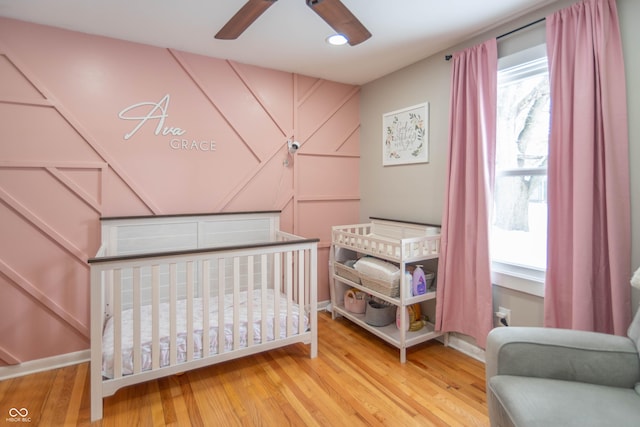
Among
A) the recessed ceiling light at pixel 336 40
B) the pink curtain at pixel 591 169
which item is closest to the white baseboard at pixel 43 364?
the recessed ceiling light at pixel 336 40

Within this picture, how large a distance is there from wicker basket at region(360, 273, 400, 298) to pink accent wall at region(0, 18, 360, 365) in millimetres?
899

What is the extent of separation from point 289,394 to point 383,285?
0.94 meters

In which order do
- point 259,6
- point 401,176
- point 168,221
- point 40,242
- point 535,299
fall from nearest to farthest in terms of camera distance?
point 259,6
point 535,299
point 40,242
point 168,221
point 401,176

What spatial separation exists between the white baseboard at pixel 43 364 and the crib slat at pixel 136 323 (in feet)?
2.55

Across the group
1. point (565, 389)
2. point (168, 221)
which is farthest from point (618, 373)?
point (168, 221)

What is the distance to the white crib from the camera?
5.99 ft

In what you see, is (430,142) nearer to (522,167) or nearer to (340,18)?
(522,167)

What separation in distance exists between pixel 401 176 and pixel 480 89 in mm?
961

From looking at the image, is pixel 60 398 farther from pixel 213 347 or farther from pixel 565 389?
pixel 565 389

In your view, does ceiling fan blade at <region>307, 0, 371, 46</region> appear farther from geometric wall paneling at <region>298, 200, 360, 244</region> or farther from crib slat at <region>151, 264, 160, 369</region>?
geometric wall paneling at <region>298, 200, 360, 244</region>

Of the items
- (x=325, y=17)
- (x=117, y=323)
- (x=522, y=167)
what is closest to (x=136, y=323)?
(x=117, y=323)

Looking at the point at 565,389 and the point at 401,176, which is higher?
the point at 401,176

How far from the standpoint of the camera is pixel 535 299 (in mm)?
2064

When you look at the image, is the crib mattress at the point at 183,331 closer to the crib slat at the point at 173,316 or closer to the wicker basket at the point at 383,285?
the crib slat at the point at 173,316
